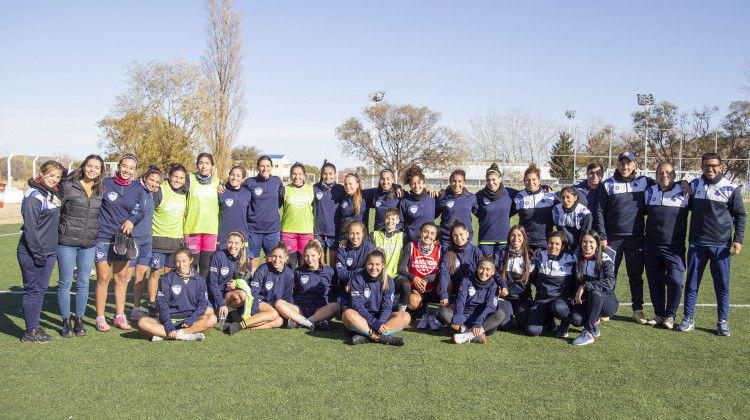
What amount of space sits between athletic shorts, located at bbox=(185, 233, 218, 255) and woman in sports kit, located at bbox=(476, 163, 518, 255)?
A: 2.89m

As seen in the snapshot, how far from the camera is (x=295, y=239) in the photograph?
5820mm

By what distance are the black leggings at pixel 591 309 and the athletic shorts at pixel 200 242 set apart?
148 inches

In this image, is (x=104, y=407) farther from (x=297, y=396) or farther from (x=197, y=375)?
(x=297, y=396)

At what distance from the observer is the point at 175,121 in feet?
66.4

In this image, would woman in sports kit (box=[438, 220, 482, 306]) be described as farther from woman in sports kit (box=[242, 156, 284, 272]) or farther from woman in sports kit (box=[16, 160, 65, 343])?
woman in sports kit (box=[16, 160, 65, 343])

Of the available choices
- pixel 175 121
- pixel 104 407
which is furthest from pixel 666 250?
pixel 175 121

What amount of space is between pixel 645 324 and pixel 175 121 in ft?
62.7

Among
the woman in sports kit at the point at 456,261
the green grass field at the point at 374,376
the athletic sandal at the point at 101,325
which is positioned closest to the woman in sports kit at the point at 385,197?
the woman in sports kit at the point at 456,261

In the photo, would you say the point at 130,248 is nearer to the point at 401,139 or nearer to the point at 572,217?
the point at 572,217

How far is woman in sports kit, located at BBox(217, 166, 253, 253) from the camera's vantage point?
18.3 feet

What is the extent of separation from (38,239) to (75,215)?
1.16ft

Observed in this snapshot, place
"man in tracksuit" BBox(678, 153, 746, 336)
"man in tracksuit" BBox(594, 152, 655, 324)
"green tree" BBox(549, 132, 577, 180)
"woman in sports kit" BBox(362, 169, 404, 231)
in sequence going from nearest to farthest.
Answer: "man in tracksuit" BBox(678, 153, 746, 336)
"man in tracksuit" BBox(594, 152, 655, 324)
"woman in sports kit" BBox(362, 169, 404, 231)
"green tree" BBox(549, 132, 577, 180)

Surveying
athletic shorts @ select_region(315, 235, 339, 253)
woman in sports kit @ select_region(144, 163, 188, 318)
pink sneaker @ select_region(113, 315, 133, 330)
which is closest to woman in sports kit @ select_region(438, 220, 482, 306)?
Result: athletic shorts @ select_region(315, 235, 339, 253)

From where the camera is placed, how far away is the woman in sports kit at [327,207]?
5.77m
